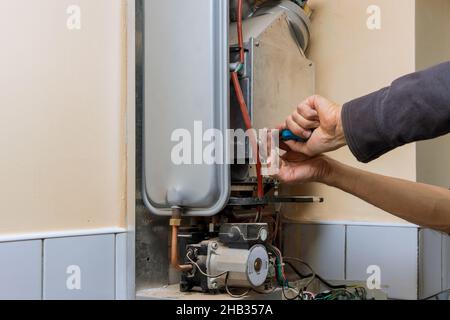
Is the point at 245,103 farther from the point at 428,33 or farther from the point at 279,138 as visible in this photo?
the point at 428,33

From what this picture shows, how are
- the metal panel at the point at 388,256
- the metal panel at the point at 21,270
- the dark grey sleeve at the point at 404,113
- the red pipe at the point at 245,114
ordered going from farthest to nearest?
the metal panel at the point at 388,256, the red pipe at the point at 245,114, the metal panel at the point at 21,270, the dark grey sleeve at the point at 404,113

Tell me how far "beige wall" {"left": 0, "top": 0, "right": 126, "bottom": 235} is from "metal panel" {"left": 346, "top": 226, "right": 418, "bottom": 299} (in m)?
0.57

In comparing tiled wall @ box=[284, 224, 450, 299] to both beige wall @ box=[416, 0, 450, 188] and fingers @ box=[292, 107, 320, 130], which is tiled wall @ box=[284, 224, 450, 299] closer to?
beige wall @ box=[416, 0, 450, 188]

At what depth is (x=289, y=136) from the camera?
1018mm

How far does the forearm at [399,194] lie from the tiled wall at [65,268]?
456mm

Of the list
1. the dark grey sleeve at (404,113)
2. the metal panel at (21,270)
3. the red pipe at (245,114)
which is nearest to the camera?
the dark grey sleeve at (404,113)

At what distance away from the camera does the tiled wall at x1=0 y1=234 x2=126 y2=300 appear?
2.81 feet

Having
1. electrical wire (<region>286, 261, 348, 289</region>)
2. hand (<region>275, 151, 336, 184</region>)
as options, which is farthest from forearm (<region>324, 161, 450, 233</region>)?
electrical wire (<region>286, 261, 348, 289</region>)

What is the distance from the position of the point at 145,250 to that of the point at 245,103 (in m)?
0.35

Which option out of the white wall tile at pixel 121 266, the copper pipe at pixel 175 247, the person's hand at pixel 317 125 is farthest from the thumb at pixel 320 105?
the white wall tile at pixel 121 266

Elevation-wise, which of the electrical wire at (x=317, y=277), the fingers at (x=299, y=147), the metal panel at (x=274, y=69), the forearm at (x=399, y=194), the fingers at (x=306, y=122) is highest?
the metal panel at (x=274, y=69)

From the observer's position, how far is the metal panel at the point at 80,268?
92cm

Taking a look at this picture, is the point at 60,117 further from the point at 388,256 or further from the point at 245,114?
the point at 388,256

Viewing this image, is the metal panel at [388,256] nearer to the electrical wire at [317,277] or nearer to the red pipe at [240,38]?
the electrical wire at [317,277]
